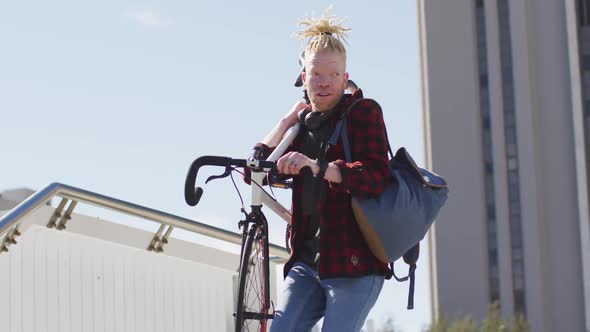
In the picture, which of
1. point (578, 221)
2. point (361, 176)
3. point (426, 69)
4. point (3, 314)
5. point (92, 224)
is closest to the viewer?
point (361, 176)

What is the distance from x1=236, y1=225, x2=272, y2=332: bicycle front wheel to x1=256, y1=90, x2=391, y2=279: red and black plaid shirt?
0.31 meters

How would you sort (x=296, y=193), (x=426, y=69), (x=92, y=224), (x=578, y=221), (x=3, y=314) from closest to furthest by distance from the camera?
(x=296, y=193) < (x=3, y=314) < (x=92, y=224) < (x=578, y=221) < (x=426, y=69)

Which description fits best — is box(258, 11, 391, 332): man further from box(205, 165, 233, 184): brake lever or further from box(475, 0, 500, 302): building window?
box(475, 0, 500, 302): building window

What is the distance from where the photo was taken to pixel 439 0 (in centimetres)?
7775

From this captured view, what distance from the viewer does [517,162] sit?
74.6m

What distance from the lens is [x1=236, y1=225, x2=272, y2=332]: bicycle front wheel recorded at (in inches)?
189

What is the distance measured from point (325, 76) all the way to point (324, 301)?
85 centimetres

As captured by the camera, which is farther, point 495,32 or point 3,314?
point 495,32

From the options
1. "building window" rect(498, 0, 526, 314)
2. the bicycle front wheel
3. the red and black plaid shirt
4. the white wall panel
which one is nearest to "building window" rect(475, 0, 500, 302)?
"building window" rect(498, 0, 526, 314)

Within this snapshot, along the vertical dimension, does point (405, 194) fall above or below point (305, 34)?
below

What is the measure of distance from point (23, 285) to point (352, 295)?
410 centimetres

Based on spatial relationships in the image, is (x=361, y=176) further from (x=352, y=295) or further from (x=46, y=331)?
(x=46, y=331)

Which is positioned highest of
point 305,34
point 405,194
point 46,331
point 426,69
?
point 426,69

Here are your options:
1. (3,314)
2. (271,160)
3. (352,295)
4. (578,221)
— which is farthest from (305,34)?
(578,221)
